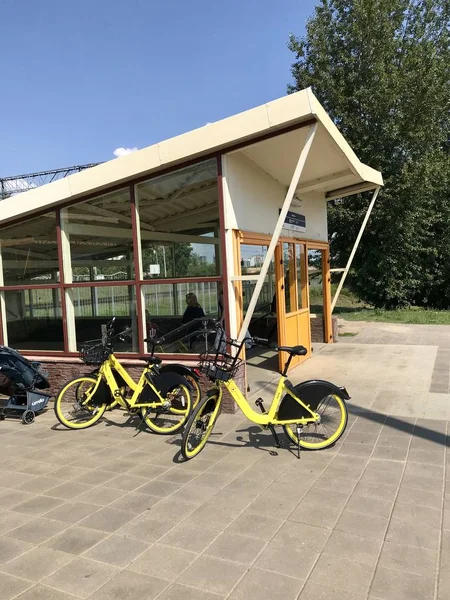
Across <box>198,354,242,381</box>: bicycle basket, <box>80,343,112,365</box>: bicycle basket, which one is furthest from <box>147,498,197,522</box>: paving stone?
<box>80,343,112,365</box>: bicycle basket

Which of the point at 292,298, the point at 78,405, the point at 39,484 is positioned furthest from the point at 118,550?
the point at 292,298

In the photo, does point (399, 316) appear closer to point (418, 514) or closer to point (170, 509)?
point (418, 514)

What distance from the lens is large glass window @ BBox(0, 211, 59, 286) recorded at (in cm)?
698

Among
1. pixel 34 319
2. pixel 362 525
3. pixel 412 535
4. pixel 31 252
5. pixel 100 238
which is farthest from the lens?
pixel 34 319

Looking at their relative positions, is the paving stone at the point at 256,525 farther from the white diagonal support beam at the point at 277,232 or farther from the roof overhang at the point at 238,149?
the roof overhang at the point at 238,149

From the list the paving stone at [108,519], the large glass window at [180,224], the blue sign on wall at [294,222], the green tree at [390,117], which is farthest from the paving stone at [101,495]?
the green tree at [390,117]

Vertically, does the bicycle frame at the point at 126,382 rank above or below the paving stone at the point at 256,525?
above

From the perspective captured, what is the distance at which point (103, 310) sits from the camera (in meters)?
6.79

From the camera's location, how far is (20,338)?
25.2 feet

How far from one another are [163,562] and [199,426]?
1716 millimetres

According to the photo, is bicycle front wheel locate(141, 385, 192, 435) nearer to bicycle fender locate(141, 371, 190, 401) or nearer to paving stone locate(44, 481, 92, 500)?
bicycle fender locate(141, 371, 190, 401)

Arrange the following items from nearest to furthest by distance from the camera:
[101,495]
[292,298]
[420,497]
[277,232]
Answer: [420,497] → [101,495] → [277,232] → [292,298]

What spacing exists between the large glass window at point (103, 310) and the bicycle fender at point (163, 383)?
1401 mm

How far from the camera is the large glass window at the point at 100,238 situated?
6461 mm
